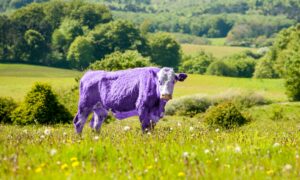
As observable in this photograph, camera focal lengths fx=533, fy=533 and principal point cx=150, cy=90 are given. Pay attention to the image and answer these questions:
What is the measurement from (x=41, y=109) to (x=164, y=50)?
110043 mm

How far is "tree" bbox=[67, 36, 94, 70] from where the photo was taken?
127 metres

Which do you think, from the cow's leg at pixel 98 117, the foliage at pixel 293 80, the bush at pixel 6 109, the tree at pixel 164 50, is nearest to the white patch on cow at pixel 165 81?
the cow's leg at pixel 98 117

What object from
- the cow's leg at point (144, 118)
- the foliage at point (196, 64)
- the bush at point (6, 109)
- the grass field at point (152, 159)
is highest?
the grass field at point (152, 159)

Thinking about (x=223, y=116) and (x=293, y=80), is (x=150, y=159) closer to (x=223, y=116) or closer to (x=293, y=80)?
(x=223, y=116)

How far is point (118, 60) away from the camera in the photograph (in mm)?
41938

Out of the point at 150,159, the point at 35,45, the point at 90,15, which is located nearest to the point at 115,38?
the point at 90,15

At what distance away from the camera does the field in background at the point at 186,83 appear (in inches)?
2876

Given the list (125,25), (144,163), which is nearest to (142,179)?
(144,163)

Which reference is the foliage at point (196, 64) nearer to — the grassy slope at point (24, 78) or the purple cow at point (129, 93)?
the grassy slope at point (24, 78)

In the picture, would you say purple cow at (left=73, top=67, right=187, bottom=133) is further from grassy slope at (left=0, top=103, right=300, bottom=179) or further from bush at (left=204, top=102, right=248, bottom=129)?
bush at (left=204, top=102, right=248, bottom=129)

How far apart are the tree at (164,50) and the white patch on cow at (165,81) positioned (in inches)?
5003

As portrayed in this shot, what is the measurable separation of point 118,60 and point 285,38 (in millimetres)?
66923

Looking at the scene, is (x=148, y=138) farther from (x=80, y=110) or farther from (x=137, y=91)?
(x=80, y=110)

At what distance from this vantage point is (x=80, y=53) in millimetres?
127188
